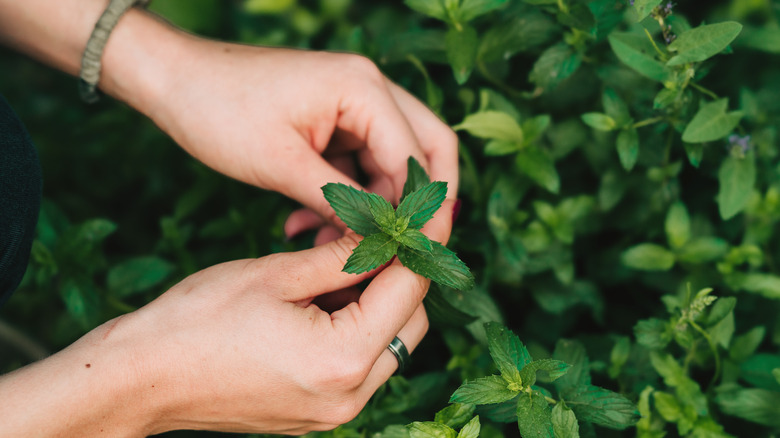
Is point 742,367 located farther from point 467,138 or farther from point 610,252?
point 467,138

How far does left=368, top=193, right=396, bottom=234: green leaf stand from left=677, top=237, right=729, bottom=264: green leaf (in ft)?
2.46

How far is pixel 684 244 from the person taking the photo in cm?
141

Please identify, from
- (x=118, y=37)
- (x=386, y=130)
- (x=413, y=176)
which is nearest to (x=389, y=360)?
(x=413, y=176)

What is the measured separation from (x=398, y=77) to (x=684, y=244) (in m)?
0.81

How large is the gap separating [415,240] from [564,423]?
1.32ft

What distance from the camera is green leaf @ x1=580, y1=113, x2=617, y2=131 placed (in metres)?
1.29

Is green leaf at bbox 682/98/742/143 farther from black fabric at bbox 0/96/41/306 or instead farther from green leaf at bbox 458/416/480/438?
black fabric at bbox 0/96/41/306

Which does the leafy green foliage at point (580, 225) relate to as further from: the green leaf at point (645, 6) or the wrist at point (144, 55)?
the wrist at point (144, 55)

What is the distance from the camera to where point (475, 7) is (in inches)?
51.7

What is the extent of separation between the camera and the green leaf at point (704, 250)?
1.37 meters

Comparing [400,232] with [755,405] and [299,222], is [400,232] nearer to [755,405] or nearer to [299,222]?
[299,222]

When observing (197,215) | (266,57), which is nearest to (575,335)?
(266,57)

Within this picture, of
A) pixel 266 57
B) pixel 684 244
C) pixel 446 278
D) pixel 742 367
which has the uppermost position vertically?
pixel 266 57

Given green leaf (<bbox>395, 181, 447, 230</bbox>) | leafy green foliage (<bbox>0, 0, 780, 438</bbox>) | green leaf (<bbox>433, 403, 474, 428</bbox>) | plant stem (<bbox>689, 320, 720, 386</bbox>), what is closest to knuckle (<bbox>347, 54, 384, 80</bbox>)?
leafy green foliage (<bbox>0, 0, 780, 438</bbox>)
